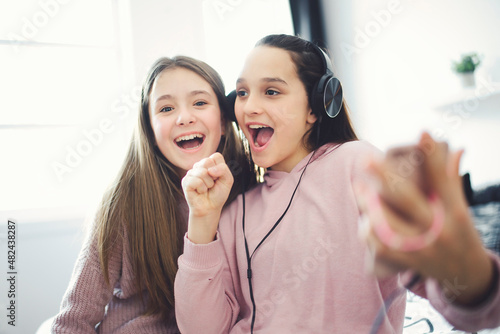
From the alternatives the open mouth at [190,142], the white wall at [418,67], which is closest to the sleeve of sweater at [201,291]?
the open mouth at [190,142]

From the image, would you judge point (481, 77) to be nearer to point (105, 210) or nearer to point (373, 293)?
point (373, 293)

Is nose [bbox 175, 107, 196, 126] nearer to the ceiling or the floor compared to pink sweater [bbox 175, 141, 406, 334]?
nearer to the ceiling

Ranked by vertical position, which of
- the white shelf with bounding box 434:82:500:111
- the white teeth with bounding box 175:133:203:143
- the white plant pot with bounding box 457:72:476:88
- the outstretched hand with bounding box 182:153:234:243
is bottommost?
the outstretched hand with bounding box 182:153:234:243

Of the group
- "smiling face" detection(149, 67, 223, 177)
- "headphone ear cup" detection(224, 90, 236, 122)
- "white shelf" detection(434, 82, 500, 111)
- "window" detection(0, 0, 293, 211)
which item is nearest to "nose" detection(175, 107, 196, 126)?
"smiling face" detection(149, 67, 223, 177)

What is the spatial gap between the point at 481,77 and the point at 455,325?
155 cm

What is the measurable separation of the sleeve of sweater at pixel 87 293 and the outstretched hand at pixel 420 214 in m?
0.85

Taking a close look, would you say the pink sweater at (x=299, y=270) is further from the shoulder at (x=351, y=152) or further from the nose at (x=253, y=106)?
the nose at (x=253, y=106)

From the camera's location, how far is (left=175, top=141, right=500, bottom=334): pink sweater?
27.9 inches

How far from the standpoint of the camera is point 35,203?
6.84ft

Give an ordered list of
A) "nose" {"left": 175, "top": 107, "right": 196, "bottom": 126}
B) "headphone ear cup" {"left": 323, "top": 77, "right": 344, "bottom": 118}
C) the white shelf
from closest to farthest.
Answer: "headphone ear cup" {"left": 323, "top": 77, "right": 344, "bottom": 118}
"nose" {"left": 175, "top": 107, "right": 196, "bottom": 126}
the white shelf

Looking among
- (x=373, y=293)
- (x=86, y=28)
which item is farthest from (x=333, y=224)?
A: (x=86, y=28)

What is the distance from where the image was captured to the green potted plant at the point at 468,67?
5.21ft

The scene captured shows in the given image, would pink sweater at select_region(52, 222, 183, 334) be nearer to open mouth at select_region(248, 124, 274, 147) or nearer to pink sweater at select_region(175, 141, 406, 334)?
pink sweater at select_region(175, 141, 406, 334)

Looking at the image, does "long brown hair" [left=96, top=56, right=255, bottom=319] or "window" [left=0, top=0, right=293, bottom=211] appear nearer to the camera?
"long brown hair" [left=96, top=56, right=255, bottom=319]
